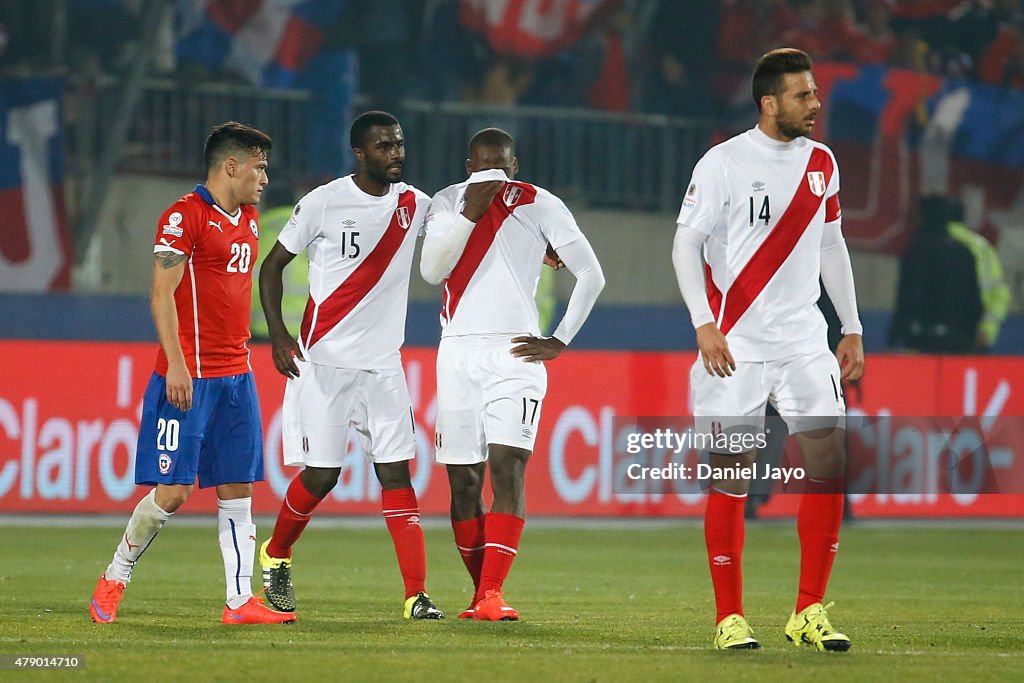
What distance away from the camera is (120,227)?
14.7m

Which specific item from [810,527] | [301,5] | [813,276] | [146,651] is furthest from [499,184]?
[301,5]

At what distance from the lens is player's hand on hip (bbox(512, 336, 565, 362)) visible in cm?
663

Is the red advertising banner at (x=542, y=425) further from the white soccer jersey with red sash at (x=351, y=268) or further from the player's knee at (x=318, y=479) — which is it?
the white soccer jersey with red sash at (x=351, y=268)

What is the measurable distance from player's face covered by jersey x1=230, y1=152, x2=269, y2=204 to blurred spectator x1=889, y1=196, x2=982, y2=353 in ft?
29.5

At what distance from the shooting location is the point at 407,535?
6848 millimetres

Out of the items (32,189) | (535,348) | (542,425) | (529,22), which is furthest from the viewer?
(529,22)

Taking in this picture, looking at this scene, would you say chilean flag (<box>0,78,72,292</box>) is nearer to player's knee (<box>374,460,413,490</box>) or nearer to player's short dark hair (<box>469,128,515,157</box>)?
player's knee (<box>374,460,413,490</box>)

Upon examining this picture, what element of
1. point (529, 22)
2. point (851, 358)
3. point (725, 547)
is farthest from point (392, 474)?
point (529, 22)

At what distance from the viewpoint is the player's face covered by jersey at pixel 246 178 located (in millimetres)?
6480

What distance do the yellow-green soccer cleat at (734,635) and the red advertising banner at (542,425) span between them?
21.8 ft

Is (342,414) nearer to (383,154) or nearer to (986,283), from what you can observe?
(383,154)

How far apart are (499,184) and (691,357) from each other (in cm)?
685

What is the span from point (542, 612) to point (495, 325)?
137 centimetres

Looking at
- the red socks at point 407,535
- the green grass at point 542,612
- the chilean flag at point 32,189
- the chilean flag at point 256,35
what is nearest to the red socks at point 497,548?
the green grass at point 542,612
